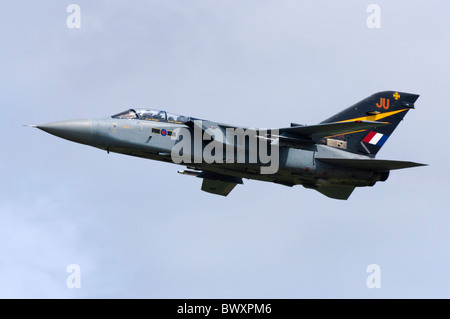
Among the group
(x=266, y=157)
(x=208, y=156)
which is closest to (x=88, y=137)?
(x=208, y=156)

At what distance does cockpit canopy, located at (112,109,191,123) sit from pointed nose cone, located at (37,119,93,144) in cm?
123

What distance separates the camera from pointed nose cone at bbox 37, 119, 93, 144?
26.0 m

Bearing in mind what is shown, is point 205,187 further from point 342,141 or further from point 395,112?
point 395,112

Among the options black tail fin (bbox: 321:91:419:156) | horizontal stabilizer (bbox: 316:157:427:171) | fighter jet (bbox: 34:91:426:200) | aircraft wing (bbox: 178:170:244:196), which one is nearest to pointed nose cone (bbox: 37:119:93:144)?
fighter jet (bbox: 34:91:426:200)

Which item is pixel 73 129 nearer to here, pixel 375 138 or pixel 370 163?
pixel 370 163

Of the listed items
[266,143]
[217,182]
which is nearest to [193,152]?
[266,143]

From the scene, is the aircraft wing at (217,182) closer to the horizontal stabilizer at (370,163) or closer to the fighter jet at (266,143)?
the fighter jet at (266,143)

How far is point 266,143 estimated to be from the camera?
92.0 feet

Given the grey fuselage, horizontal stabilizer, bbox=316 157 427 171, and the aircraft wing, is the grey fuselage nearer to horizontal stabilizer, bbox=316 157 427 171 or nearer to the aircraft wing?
horizontal stabilizer, bbox=316 157 427 171

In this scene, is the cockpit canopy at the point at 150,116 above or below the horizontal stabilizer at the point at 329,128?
above

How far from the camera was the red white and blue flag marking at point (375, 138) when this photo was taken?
29984mm

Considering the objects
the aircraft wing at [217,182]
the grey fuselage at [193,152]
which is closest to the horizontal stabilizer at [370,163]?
the grey fuselage at [193,152]

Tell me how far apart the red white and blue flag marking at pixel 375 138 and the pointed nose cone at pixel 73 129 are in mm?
11174

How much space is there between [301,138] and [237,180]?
3850mm
